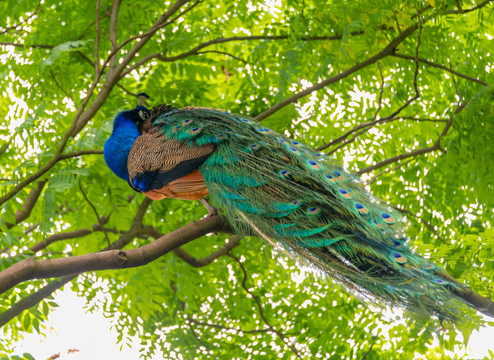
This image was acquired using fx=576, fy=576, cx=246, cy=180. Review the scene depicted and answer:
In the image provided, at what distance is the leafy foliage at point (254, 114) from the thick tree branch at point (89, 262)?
1.28m

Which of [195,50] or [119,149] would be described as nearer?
[119,149]

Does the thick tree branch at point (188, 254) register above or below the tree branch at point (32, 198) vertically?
below

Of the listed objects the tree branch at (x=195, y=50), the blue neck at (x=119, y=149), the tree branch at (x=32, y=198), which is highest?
the tree branch at (x=195, y=50)

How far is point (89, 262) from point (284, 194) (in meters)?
1.15

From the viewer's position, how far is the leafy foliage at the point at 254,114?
4.69 m

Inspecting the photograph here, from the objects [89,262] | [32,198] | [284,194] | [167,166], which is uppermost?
[32,198]

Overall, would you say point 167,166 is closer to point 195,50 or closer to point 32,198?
point 32,198

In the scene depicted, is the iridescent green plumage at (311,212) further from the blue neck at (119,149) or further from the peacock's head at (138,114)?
the peacock's head at (138,114)

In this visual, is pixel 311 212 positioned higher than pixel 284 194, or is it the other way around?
pixel 284 194

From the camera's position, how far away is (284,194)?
3.36 meters

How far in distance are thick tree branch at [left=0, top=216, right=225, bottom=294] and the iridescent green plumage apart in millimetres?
341

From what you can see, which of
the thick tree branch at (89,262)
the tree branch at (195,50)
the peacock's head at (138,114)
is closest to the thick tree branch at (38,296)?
the thick tree branch at (89,262)

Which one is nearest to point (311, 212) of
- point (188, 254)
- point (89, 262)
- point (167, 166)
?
point (167, 166)

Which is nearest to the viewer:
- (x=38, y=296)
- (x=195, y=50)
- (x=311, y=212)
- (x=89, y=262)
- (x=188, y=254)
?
(x=89, y=262)
